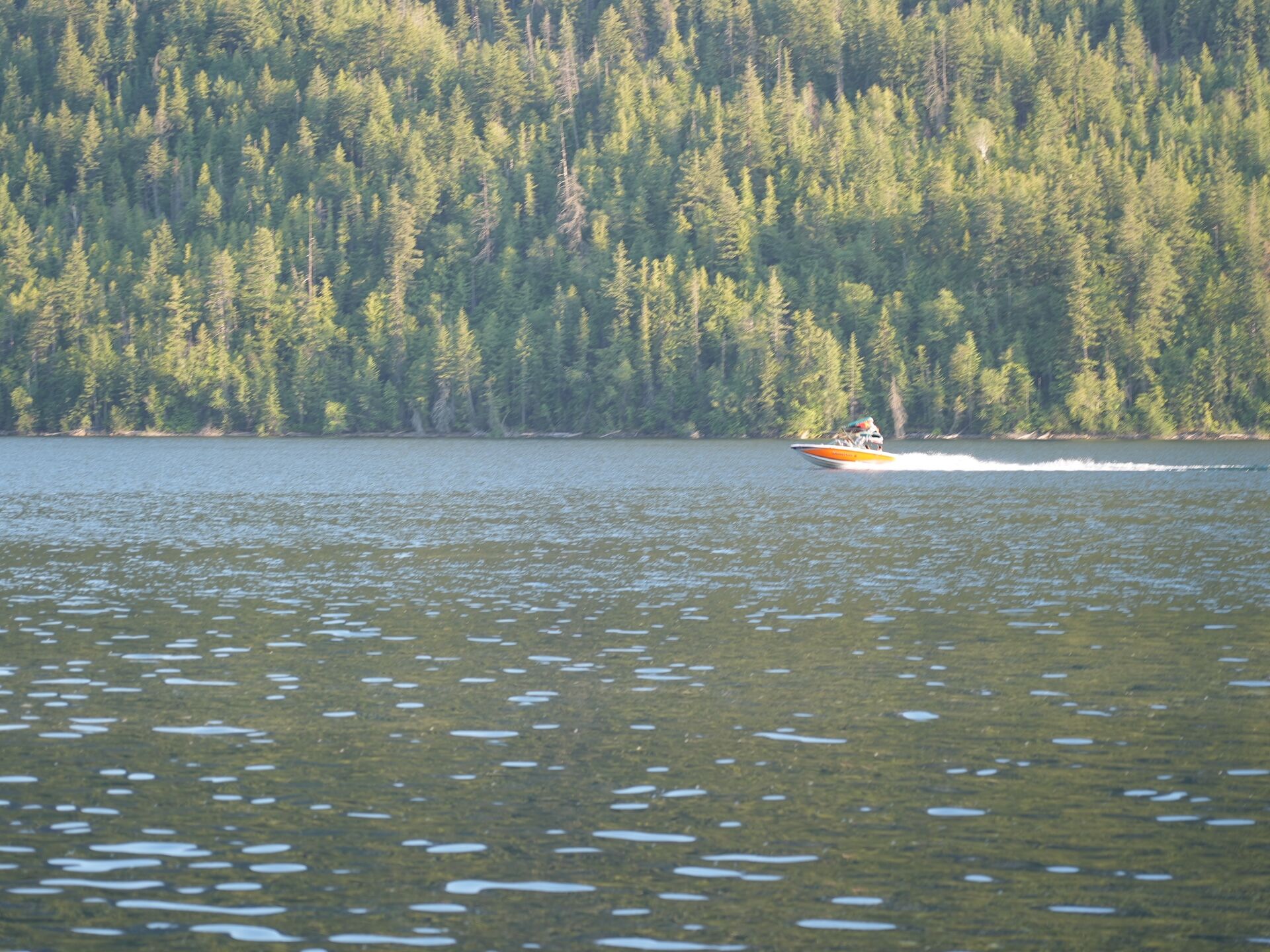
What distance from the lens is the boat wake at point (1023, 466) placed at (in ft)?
397

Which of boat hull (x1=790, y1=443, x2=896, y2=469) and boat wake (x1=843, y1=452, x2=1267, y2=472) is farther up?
boat hull (x1=790, y1=443, x2=896, y2=469)

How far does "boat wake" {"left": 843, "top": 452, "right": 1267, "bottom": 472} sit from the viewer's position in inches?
4769

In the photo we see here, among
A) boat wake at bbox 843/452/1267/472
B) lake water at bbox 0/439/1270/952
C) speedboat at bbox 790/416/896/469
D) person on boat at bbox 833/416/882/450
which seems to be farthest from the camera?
boat wake at bbox 843/452/1267/472

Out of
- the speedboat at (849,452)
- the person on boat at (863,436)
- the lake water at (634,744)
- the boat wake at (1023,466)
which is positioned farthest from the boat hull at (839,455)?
the lake water at (634,744)

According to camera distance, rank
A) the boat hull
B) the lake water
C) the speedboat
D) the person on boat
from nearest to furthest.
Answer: the lake water → the person on boat → the speedboat → the boat hull

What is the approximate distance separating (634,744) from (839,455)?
3663 inches

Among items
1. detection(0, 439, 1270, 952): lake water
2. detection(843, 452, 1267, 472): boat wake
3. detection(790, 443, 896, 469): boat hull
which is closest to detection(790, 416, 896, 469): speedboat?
detection(790, 443, 896, 469): boat hull

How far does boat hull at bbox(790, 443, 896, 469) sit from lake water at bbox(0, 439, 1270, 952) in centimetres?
5438

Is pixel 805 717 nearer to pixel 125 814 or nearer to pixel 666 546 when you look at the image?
pixel 125 814

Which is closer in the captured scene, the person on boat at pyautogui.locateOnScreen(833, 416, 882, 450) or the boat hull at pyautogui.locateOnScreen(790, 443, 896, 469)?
the person on boat at pyautogui.locateOnScreen(833, 416, 882, 450)

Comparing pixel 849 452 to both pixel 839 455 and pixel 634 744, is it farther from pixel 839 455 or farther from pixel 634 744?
pixel 634 744

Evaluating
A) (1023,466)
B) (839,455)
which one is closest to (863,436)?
(839,455)

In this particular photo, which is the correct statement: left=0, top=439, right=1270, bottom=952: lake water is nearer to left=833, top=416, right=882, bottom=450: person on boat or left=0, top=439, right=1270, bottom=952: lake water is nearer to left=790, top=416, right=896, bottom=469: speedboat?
left=833, top=416, right=882, bottom=450: person on boat

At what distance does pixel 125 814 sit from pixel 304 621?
62.6 feet
